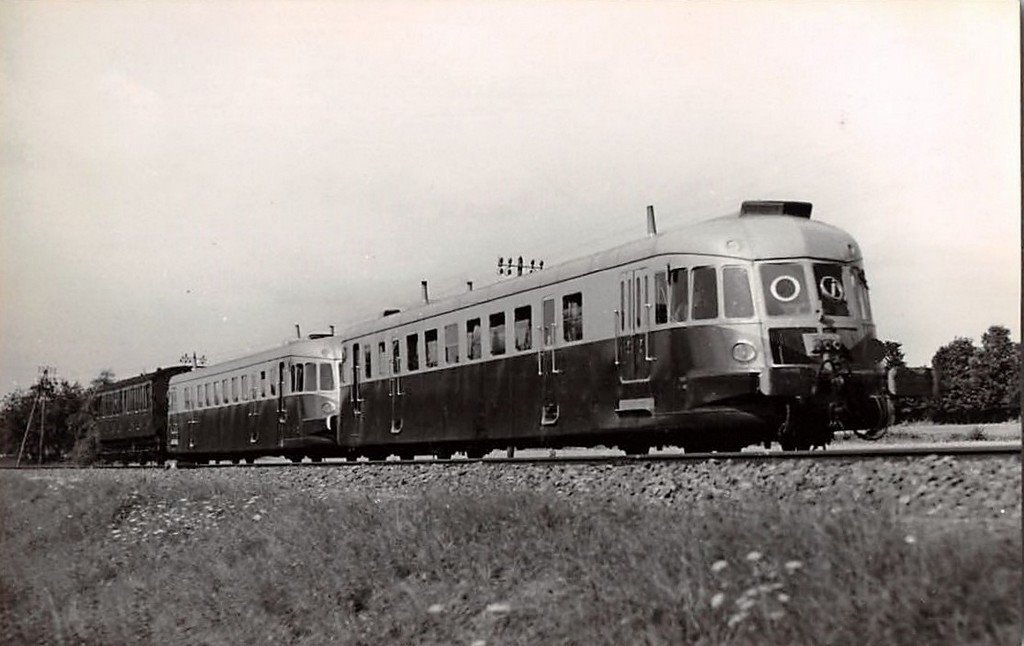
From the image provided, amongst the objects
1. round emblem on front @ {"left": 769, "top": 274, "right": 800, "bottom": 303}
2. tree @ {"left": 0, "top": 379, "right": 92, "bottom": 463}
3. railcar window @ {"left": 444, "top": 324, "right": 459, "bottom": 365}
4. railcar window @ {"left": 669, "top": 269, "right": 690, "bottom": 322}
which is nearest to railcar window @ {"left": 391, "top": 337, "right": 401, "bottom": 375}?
railcar window @ {"left": 444, "top": 324, "right": 459, "bottom": 365}

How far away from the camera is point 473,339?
14.3 metres

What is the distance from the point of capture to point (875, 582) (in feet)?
20.4

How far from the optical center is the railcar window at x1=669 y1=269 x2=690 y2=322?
34.3ft

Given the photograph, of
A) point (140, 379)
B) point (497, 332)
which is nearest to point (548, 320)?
point (497, 332)

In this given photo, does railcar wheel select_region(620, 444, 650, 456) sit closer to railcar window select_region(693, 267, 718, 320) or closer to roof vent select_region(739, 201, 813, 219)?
railcar window select_region(693, 267, 718, 320)

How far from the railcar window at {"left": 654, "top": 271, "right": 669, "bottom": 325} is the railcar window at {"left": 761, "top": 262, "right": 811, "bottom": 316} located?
106cm

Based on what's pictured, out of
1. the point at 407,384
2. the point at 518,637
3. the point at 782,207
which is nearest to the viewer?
the point at 518,637

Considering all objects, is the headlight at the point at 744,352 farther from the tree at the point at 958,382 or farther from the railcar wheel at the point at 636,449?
the railcar wheel at the point at 636,449

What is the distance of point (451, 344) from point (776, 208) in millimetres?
5948

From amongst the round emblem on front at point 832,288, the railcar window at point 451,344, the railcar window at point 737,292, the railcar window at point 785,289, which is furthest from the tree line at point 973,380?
the railcar window at point 451,344

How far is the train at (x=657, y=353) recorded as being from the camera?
9586 millimetres

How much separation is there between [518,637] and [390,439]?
30.8ft

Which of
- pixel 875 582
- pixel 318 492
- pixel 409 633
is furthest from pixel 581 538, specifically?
pixel 318 492

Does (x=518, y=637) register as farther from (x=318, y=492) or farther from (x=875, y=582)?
(x=318, y=492)
